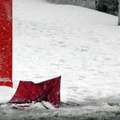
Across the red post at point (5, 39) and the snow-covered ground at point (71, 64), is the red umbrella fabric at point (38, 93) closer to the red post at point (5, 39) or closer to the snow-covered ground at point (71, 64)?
the snow-covered ground at point (71, 64)

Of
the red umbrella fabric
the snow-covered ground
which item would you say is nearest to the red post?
the snow-covered ground

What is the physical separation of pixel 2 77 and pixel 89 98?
926 millimetres

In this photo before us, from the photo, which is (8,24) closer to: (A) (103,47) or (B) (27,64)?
(B) (27,64)

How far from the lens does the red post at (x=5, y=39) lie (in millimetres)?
3572

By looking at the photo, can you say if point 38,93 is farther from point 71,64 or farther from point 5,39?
point 71,64

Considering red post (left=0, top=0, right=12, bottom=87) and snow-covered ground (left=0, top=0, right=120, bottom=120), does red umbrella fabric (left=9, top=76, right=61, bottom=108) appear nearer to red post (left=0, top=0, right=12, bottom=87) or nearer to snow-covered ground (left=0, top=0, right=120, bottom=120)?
snow-covered ground (left=0, top=0, right=120, bottom=120)

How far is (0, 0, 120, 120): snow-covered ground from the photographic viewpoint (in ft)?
10.6

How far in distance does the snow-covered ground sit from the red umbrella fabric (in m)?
0.11

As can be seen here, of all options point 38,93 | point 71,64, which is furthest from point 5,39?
point 71,64

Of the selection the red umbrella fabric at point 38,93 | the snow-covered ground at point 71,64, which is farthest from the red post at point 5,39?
the red umbrella fabric at point 38,93

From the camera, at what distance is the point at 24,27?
29.3 feet

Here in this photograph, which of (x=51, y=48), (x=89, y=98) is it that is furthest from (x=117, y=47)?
(x=89, y=98)

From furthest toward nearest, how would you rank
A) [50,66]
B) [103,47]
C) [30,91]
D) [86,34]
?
[86,34] < [103,47] < [50,66] < [30,91]

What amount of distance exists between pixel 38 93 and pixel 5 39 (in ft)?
2.20
